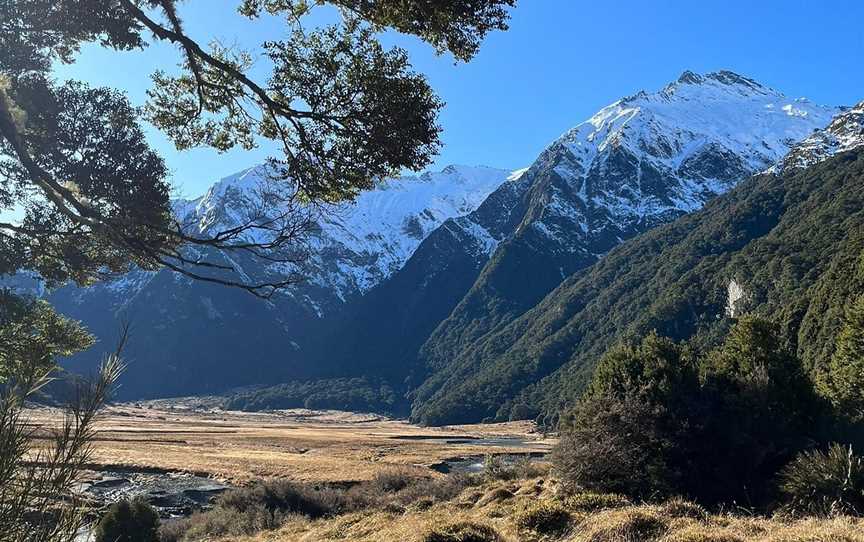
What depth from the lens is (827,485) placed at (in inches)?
547

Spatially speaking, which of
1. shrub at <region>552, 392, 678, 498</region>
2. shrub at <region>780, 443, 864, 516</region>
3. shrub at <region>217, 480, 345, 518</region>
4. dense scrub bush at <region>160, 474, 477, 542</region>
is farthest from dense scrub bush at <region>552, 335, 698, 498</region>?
shrub at <region>217, 480, 345, 518</region>

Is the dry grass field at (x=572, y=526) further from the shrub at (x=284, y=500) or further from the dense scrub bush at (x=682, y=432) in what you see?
the shrub at (x=284, y=500)

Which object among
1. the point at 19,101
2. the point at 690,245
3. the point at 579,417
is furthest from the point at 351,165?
the point at 690,245

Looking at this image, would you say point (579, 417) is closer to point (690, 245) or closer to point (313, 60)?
point (313, 60)

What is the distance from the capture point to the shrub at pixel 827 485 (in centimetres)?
1299

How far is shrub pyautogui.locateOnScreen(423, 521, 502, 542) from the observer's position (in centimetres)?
1123

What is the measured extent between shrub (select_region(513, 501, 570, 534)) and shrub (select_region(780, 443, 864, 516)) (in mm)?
5432

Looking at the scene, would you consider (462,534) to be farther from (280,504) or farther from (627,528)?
(280,504)

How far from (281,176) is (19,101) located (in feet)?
20.4

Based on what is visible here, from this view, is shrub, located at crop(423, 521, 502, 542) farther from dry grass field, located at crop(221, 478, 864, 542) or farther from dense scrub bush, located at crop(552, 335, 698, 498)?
dense scrub bush, located at crop(552, 335, 698, 498)

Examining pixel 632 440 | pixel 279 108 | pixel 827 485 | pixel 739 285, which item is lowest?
pixel 827 485

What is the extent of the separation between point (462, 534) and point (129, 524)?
450 inches

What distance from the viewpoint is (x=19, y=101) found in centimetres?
1080

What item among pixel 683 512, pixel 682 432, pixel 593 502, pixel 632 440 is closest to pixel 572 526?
pixel 683 512
